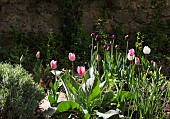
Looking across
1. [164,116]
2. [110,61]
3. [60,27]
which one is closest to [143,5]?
[60,27]

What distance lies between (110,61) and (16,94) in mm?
1136

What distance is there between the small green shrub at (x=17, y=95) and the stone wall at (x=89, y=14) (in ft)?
7.88

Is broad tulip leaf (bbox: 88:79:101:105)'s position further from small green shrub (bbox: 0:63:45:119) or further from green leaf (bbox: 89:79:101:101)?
small green shrub (bbox: 0:63:45:119)

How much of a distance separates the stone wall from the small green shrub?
2402 mm

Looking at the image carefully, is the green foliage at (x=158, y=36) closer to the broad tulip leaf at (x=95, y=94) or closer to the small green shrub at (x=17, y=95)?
the broad tulip leaf at (x=95, y=94)

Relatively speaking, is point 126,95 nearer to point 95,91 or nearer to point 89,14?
point 95,91

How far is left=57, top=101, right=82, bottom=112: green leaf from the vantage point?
9.49 feet

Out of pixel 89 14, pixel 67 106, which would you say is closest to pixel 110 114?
pixel 67 106

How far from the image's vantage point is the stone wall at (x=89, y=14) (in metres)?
5.15

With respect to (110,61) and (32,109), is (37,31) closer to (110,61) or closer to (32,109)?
(110,61)

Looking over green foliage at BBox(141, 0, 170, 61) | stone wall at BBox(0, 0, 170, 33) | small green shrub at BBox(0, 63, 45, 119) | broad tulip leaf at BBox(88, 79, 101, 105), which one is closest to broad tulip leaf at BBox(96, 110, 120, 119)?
broad tulip leaf at BBox(88, 79, 101, 105)

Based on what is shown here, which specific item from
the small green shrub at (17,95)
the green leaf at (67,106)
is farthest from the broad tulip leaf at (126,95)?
the small green shrub at (17,95)

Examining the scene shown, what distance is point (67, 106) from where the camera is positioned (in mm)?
2922

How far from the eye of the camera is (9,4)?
16.9ft
